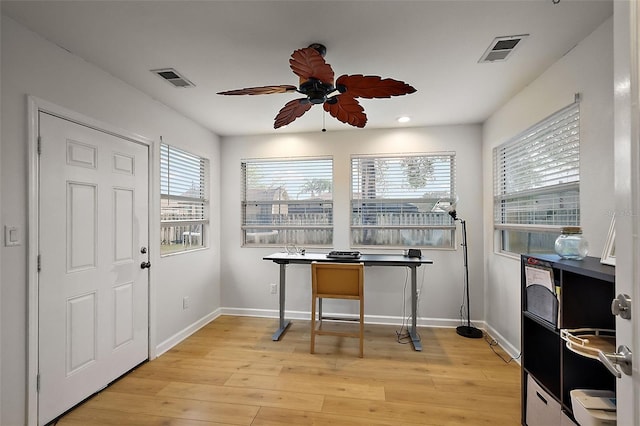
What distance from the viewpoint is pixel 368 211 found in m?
3.85

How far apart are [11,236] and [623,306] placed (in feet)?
9.08

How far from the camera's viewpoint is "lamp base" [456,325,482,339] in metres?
3.33

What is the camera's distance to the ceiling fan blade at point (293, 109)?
200 cm

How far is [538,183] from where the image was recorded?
2.52 meters

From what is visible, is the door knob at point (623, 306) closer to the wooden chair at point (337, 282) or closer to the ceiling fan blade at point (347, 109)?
the ceiling fan blade at point (347, 109)

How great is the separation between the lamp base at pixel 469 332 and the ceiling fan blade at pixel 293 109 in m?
3.01

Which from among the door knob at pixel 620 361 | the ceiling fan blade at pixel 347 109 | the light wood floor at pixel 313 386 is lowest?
the light wood floor at pixel 313 386

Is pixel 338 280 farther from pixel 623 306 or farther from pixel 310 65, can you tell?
pixel 623 306

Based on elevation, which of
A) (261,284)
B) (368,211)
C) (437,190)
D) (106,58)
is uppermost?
(106,58)

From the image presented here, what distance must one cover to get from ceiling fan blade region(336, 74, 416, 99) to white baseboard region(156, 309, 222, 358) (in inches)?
116

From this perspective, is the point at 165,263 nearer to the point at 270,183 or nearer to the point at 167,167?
the point at 167,167

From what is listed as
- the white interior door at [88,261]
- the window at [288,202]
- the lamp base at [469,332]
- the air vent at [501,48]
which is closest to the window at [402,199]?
the window at [288,202]

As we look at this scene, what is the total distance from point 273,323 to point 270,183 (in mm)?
1852

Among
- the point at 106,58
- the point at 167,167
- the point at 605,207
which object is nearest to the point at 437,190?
the point at 605,207
